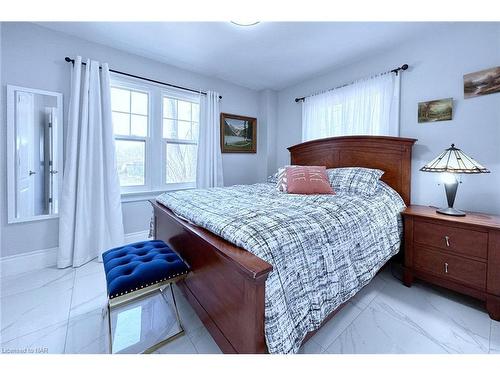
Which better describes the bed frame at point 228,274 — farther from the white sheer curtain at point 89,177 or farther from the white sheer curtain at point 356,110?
the white sheer curtain at point 89,177

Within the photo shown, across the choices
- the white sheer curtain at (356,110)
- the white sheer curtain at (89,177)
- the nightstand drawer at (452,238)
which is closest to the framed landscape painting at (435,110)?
the white sheer curtain at (356,110)

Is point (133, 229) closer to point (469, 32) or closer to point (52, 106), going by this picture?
point (52, 106)

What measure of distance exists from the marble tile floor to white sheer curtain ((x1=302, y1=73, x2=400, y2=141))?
168 centimetres

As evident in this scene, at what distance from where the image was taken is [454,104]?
2062mm

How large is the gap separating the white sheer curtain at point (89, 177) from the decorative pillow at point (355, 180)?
246cm

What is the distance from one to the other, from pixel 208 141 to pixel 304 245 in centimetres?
246

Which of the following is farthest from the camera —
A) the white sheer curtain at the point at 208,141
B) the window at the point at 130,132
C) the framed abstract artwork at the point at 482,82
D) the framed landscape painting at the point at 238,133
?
the framed landscape painting at the point at 238,133

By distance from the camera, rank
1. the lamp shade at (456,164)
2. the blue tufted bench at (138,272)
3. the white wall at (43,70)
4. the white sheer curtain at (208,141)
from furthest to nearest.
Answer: the white sheer curtain at (208,141) < the white wall at (43,70) < the lamp shade at (456,164) < the blue tufted bench at (138,272)

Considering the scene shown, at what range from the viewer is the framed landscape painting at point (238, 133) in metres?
3.54

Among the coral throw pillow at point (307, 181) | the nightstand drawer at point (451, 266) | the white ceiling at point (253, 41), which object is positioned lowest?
the nightstand drawer at point (451, 266)

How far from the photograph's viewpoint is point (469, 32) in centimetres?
199

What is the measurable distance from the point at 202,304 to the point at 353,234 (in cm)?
108

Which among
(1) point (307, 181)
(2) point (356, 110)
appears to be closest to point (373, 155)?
(2) point (356, 110)
